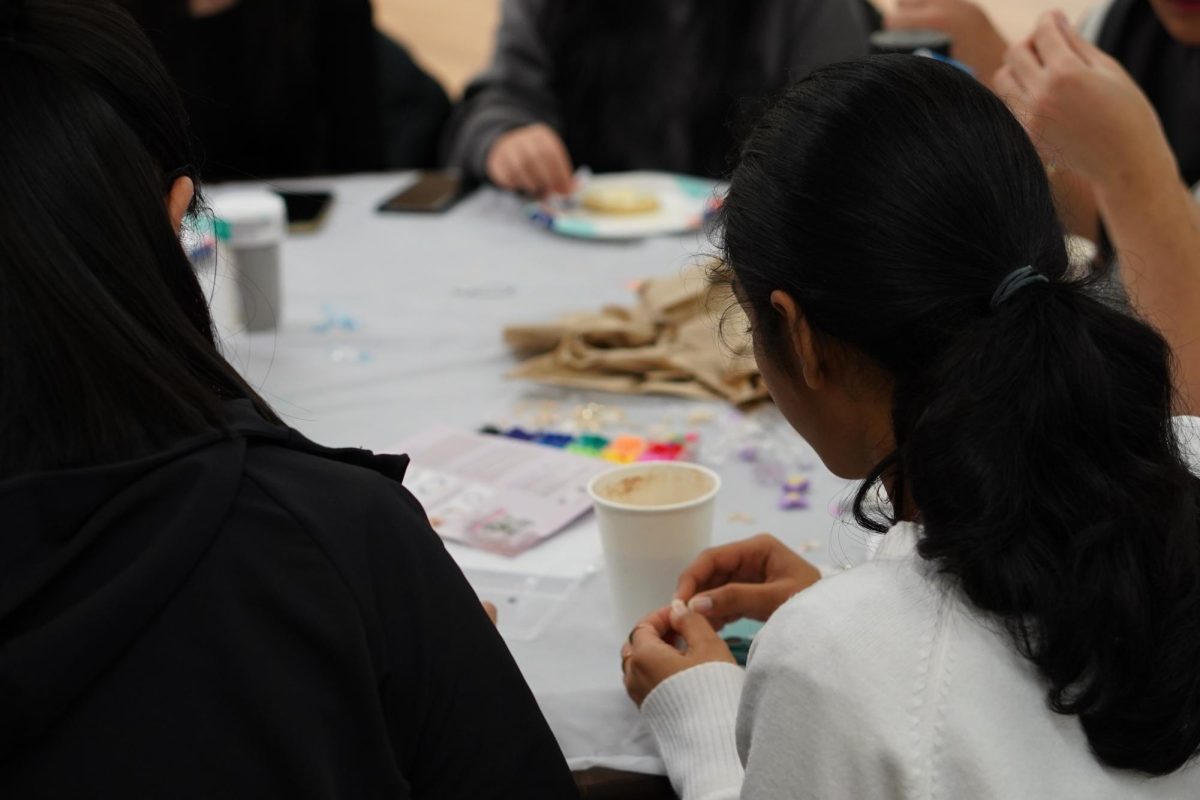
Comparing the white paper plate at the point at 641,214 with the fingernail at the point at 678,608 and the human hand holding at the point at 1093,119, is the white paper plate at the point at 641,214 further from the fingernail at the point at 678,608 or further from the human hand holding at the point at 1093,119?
the fingernail at the point at 678,608

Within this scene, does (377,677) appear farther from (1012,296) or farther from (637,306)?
(637,306)

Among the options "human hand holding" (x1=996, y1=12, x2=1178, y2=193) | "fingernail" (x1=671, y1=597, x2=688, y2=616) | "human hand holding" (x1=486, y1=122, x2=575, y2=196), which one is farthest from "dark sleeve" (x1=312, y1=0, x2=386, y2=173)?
"fingernail" (x1=671, y1=597, x2=688, y2=616)

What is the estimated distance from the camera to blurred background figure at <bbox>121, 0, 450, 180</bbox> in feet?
7.66

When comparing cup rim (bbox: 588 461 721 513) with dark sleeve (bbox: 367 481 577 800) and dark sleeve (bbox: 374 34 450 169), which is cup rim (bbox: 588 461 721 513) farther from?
dark sleeve (bbox: 374 34 450 169)

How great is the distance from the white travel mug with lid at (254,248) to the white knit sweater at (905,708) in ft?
3.37

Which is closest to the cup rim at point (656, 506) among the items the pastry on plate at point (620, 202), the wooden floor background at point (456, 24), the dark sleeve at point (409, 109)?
the pastry on plate at point (620, 202)

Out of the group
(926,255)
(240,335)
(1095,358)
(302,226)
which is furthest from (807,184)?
(302,226)

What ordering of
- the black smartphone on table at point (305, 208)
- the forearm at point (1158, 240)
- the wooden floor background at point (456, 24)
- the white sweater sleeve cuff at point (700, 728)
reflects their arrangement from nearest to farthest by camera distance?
the white sweater sleeve cuff at point (700, 728) < the forearm at point (1158, 240) < the black smartphone on table at point (305, 208) < the wooden floor background at point (456, 24)

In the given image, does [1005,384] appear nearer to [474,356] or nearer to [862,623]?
[862,623]

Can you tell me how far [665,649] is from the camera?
85 centimetres

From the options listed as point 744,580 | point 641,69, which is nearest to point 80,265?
point 744,580

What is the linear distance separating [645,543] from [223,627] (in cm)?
41

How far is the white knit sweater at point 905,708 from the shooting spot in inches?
25.4

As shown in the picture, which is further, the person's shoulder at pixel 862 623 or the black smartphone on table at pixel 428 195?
the black smartphone on table at pixel 428 195
